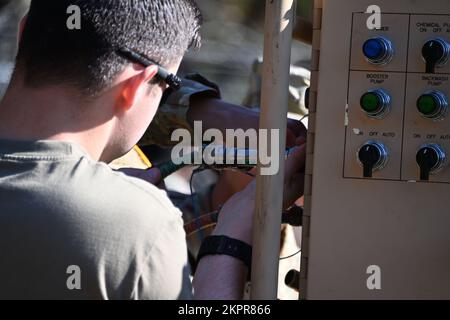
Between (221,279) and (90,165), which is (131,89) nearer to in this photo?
(90,165)

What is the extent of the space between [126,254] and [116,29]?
400 mm

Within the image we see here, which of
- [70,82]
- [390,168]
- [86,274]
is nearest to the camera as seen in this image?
[86,274]

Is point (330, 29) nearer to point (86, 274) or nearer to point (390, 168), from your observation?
point (390, 168)

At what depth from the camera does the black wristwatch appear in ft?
5.28

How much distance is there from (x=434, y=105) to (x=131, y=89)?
0.55 metres

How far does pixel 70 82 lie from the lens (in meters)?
1.44

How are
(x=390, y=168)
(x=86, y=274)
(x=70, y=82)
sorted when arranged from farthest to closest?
(x=390, y=168) < (x=70, y=82) < (x=86, y=274)

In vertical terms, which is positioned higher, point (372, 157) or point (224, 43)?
point (224, 43)

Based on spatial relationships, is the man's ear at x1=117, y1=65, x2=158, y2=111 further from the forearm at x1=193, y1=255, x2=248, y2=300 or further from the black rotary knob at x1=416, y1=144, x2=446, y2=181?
the black rotary knob at x1=416, y1=144, x2=446, y2=181

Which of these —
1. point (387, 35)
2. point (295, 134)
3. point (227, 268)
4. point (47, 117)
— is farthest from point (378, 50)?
point (47, 117)

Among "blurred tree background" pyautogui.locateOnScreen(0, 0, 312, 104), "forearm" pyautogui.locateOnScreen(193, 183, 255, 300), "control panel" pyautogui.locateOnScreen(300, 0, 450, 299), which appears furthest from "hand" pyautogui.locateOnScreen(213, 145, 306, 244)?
"blurred tree background" pyautogui.locateOnScreen(0, 0, 312, 104)

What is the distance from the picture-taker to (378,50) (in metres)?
1.52
